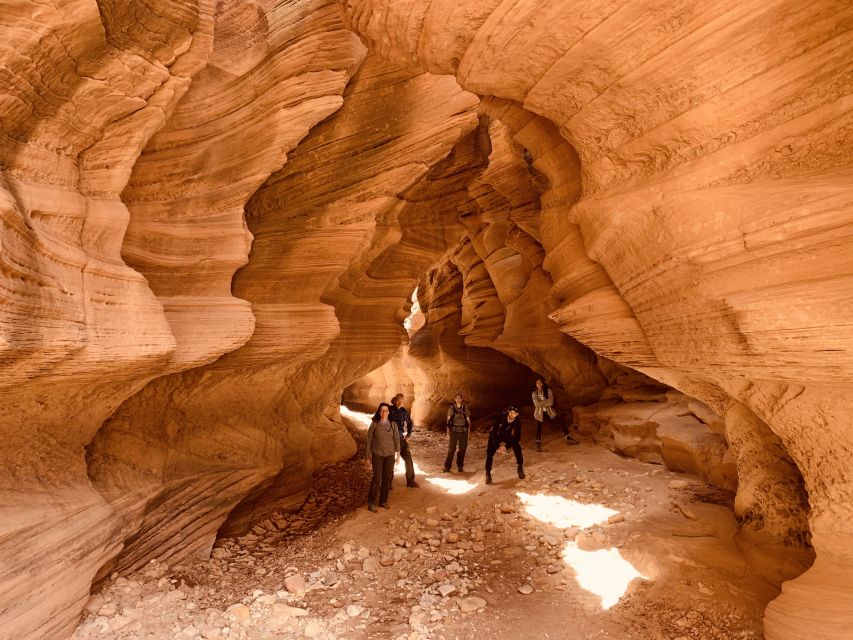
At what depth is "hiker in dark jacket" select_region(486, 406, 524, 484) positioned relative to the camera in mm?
7504

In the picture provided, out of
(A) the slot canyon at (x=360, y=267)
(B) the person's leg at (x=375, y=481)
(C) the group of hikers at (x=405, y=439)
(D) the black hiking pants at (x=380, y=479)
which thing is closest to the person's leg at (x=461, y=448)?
(C) the group of hikers at (x=405, y=439)

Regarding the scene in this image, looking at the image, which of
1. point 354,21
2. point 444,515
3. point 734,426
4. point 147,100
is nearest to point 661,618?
point 734,426

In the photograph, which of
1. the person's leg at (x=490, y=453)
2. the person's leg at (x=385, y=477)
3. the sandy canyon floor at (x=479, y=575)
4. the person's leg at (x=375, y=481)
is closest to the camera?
the sandy canyon floor at (x=479, y=575)

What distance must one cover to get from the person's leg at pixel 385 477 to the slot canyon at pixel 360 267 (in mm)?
325

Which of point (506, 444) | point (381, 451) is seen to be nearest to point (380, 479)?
point (381, 451)

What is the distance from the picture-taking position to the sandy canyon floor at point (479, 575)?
3.88 meters

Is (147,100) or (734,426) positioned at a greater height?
(147,100)

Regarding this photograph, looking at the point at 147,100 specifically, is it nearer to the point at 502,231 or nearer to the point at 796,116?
the point at 796,116

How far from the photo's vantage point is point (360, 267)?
8.19 metres

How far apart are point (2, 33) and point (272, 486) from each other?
6649 millimetres

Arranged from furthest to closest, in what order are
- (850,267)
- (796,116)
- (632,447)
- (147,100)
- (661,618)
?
(632,447) < (147,100) < (661,618) < (796,116) < (850,267)

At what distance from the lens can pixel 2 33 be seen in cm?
304

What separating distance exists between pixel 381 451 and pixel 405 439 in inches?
43.0

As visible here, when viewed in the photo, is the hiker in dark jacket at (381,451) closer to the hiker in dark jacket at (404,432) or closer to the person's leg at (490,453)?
the hiker in dark jacket at (404,432)
